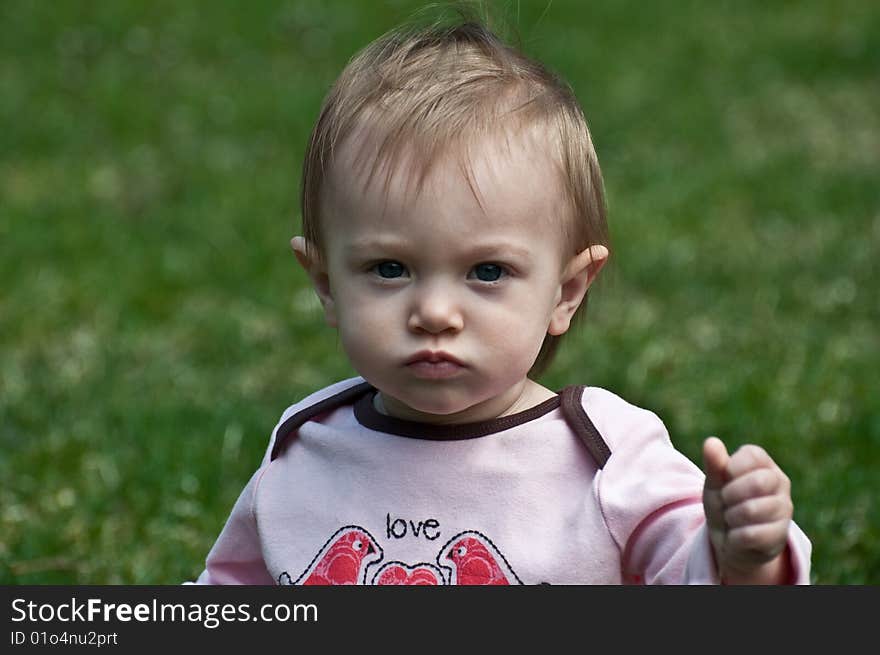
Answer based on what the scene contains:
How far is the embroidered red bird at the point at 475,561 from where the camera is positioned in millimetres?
2479

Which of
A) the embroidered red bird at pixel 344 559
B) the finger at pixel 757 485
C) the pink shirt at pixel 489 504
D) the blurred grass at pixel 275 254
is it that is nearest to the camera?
the finger at pixel 757 485

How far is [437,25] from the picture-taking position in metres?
2.70

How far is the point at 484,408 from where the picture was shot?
2.58 metres

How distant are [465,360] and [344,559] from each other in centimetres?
45

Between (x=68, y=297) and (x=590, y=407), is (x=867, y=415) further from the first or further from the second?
(x=68, y=297)

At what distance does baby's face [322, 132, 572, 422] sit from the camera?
234 centimetres

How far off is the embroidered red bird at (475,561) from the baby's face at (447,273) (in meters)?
0.23

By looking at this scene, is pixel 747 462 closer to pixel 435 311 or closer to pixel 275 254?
pixel 435 311

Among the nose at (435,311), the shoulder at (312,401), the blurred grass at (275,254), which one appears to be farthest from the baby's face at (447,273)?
the blurred grass at (275,254)

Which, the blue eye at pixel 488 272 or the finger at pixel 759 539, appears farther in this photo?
the blue eye at pixel 488 272

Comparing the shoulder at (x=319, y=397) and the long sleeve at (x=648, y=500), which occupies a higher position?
the shoulder at (x=319, y=397)

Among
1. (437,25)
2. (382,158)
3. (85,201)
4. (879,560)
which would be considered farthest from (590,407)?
(85,201)

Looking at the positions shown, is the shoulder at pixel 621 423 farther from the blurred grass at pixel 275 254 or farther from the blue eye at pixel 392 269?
the blurred grass at pixel 275 254

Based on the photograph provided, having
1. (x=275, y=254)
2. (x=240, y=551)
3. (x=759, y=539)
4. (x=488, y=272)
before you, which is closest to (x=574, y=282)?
(x=488, y=272)
